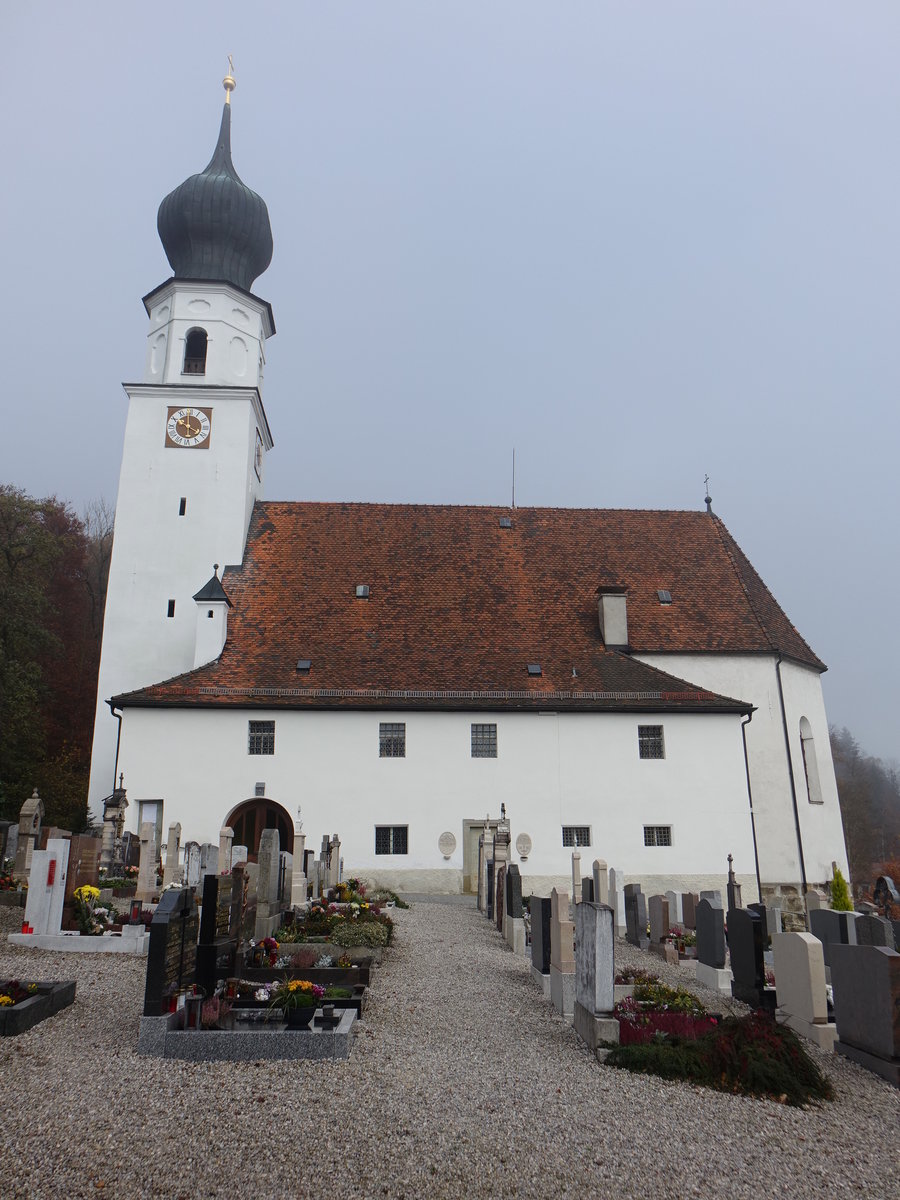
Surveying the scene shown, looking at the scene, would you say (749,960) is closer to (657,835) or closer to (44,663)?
(657,835)

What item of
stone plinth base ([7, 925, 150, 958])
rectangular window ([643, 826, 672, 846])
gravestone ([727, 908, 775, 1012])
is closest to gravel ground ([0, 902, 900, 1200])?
gravestone ([727, 908, 775, 1012])

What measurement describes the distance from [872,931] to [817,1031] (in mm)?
1786

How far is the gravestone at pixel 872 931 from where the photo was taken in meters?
9.50

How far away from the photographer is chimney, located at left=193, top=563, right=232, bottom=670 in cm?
2319

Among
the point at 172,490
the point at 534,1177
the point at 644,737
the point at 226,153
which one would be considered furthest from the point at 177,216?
the point at 534,1177

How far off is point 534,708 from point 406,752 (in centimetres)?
341

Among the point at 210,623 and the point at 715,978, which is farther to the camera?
the point at 210,623

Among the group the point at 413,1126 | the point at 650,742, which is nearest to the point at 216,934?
the point at 413,1126

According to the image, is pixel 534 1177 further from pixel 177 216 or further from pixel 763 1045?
pixel 177 216

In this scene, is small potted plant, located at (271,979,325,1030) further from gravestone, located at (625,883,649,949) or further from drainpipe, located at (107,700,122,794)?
drainpipe, located at (107,700,122,794)

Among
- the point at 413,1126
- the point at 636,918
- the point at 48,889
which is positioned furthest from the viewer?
the point at 636,918

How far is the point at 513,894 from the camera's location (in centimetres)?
1456

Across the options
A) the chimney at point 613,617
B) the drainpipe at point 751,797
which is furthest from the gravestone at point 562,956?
the chimney at point 613,617

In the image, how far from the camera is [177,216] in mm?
27156
